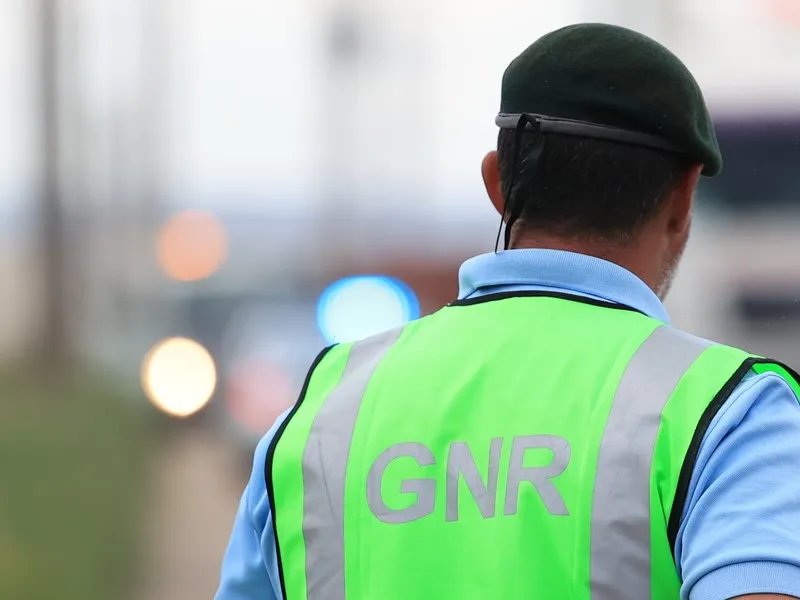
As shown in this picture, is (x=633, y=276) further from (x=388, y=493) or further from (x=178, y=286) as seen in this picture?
(x=178, y=286)

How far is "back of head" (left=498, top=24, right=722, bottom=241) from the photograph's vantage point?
1056 mm

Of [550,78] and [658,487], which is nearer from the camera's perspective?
[658,487]

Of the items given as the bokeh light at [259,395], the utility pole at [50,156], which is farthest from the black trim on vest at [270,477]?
the utility pole at [50,156]

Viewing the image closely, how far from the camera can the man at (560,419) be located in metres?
0.91

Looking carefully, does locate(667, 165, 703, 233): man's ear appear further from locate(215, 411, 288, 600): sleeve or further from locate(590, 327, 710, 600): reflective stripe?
locate(215, 411, 288, 600): sleeve

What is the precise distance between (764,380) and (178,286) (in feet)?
46.3

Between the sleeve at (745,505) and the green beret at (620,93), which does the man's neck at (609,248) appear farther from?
the sleeve at (745,505)

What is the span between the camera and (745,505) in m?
0.88

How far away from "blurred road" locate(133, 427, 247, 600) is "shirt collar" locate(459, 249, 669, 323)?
463 cm

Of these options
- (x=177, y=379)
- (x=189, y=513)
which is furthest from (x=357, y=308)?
(x=189, y=513)

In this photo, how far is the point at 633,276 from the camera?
1.08 meters

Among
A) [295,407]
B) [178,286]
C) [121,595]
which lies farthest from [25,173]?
[295,407]

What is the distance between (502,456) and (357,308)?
918 centimetres

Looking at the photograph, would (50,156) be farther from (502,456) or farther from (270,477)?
(502,456)
